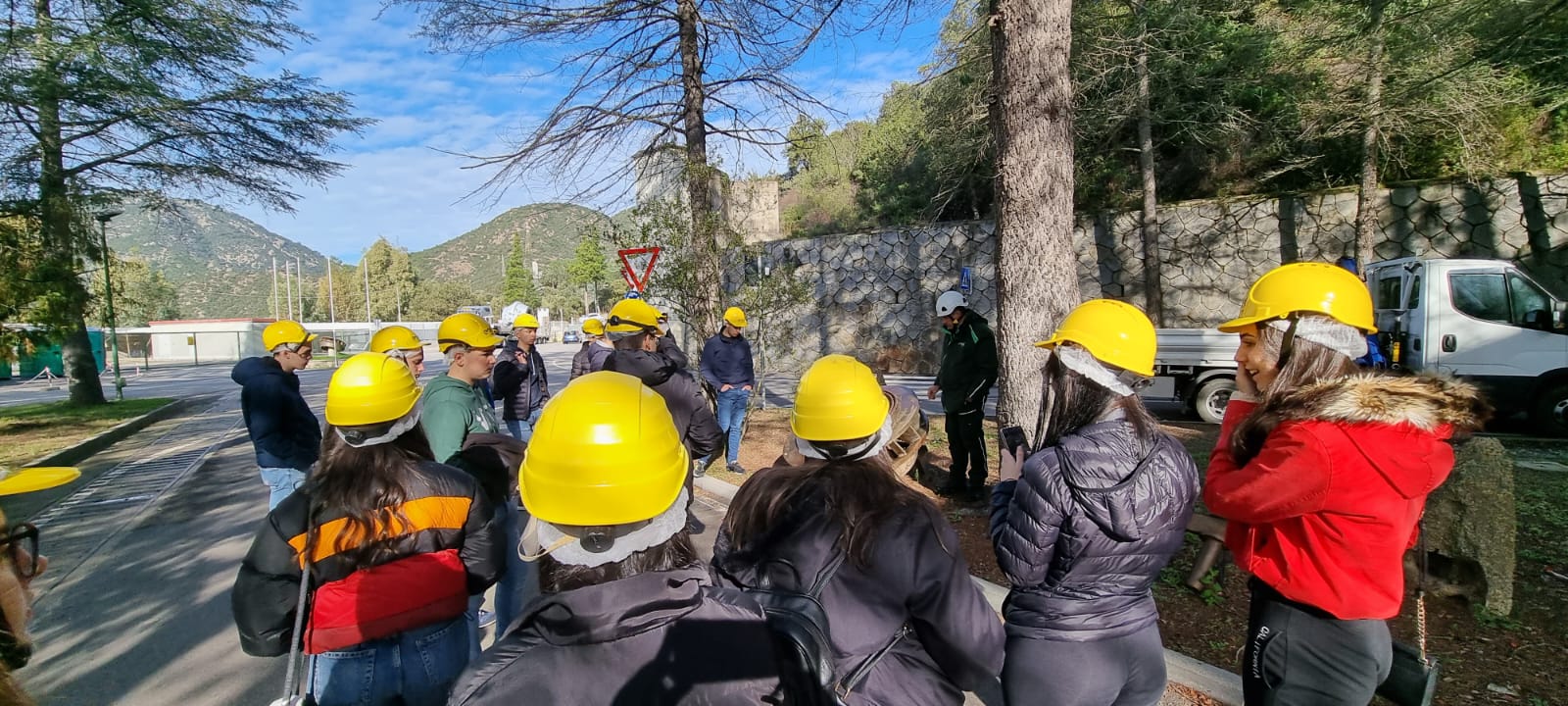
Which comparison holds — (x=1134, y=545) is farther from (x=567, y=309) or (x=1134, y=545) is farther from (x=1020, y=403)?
(x=567, y=309)

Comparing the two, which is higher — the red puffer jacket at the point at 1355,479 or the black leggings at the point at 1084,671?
the red puffer jacket at the point at 1355,479

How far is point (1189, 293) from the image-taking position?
14727mm

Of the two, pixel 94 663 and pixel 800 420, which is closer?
pixel 800 420

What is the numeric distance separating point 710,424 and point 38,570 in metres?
3.06

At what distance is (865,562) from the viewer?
5.06ft

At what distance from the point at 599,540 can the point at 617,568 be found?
0.06 meters

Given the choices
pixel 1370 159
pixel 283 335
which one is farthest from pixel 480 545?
pixel 1370 159

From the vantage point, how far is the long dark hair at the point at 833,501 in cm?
157

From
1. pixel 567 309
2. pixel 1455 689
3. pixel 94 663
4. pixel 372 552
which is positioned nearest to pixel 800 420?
pixel 372 552

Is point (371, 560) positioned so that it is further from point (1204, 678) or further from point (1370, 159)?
point (1370, 159)

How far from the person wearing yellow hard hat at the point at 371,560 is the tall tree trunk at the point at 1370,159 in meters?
12.9

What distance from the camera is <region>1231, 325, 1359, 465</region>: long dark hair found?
1879 mm

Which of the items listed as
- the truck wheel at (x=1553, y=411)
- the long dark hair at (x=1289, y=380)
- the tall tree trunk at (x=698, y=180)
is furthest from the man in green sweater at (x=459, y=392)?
the truck wheel at (x=1553, y=411)

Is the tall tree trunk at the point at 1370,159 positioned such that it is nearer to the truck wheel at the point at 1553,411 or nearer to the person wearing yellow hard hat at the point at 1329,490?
the truck wheel at the point at 1553,411
